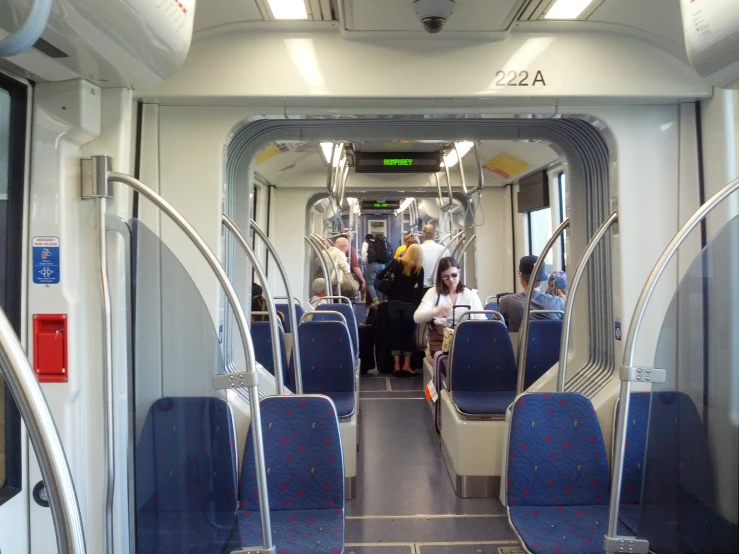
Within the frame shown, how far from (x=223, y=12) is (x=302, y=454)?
1944 mm

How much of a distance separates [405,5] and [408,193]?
5.64 meters

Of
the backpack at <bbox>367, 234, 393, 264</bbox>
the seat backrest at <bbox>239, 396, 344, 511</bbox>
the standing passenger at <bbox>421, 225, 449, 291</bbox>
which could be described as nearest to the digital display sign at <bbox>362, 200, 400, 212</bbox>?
the backpack at <bbox>367, 234, 393, 264</bbox>

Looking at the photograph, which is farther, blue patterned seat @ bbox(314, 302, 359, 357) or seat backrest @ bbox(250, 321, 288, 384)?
blue patterned seat @ bbox(314, 302, 359, 357)

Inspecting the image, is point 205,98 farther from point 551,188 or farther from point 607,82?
point 551,188

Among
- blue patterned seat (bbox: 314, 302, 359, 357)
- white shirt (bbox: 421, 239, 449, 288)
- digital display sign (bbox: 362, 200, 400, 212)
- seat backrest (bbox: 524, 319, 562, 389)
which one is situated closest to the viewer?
seat backrest (bbox: 524, 319, 562, 389)

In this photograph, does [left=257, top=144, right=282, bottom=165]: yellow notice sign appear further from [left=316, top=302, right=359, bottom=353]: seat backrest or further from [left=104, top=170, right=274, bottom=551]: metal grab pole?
[left=104, top=170, right=274, bottom=551]: metal grab pole

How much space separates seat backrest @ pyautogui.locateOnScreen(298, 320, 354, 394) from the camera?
14.9 feet

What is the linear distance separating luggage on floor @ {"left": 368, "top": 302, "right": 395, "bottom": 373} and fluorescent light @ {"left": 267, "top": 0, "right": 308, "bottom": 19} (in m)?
4.63

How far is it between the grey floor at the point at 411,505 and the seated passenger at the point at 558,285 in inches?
59.9

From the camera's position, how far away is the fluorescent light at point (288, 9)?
103 inches

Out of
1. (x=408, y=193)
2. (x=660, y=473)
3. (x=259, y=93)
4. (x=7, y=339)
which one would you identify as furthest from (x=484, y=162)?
(x=7, y=339)

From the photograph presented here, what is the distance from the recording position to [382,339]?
23.9ft

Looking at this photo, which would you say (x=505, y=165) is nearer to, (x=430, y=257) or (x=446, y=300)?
(x=430, y=257)

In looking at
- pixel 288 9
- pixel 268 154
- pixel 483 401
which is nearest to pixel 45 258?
pixel 288 9
